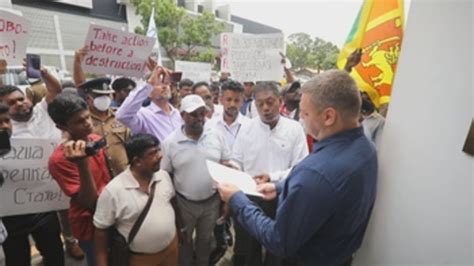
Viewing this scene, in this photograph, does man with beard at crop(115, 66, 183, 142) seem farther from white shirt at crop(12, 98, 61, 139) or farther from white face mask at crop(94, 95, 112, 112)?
white shirt at crop(12, 98, 61, 139)

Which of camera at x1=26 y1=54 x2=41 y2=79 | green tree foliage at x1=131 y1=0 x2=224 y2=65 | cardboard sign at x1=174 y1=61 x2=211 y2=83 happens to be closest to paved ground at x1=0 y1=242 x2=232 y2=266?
camera at x1=26 y1=54 x2=41 y2=79

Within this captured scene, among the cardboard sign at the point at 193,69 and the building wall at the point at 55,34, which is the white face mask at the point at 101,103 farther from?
the building wall at the point at 55,34

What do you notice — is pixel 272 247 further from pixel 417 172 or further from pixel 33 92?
pixel 33 92

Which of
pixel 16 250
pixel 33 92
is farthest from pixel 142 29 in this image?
pixel 16 250

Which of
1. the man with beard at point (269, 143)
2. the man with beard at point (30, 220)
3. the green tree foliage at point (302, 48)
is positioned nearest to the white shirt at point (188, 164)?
the man with beard at point (269, 143)

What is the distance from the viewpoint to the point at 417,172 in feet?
4.74

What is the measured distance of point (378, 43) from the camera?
2652 millimetres

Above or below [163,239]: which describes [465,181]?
above

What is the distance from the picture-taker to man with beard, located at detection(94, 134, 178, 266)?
2.29 m

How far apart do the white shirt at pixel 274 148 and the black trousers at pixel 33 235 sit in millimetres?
1897

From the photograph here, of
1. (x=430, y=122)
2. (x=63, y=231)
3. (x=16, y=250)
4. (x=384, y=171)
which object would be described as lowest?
(x=63, y=231)

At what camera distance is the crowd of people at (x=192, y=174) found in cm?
155

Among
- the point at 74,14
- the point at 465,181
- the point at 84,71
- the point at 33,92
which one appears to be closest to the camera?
the point at 465,181

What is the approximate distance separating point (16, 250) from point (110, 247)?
1167 mm
